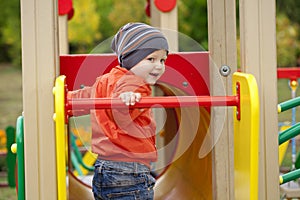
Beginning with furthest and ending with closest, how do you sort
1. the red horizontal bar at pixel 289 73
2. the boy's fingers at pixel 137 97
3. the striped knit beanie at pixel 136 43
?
the red horizontal bar at pixel 289 73
the striped knit beanie at pixel 136 43
the boy's fingers at pixel 137 97

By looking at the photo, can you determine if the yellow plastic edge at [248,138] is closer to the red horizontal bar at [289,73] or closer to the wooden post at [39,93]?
the wooden post at [39,93]

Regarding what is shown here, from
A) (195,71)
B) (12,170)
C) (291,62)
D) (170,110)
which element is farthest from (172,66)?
(291,62)

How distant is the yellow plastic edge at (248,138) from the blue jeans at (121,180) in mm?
429

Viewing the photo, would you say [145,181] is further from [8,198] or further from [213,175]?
[8,198]

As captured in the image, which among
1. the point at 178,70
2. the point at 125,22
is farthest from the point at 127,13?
the point at 178,70

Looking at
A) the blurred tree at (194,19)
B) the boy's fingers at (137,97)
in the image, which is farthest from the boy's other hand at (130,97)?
the blurred tree at (194,19)

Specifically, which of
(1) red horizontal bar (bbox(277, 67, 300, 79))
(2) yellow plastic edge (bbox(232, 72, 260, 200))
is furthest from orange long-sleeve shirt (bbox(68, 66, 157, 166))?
(1) red horizontal bar (bbox(277, 67, 300, 79))

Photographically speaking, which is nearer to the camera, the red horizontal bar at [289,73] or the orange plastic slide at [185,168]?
the orange plastic slide at [185,168]

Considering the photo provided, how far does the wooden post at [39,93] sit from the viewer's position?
2873mm

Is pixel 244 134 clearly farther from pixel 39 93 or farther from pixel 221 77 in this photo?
pixel 39 93

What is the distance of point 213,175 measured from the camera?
11.5 ft

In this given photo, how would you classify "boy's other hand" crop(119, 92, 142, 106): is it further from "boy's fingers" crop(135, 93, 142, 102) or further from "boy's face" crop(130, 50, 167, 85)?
"boy's face" crop(130, 50, 167, 85)

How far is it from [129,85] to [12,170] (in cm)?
285

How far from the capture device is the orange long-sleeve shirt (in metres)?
2.95
